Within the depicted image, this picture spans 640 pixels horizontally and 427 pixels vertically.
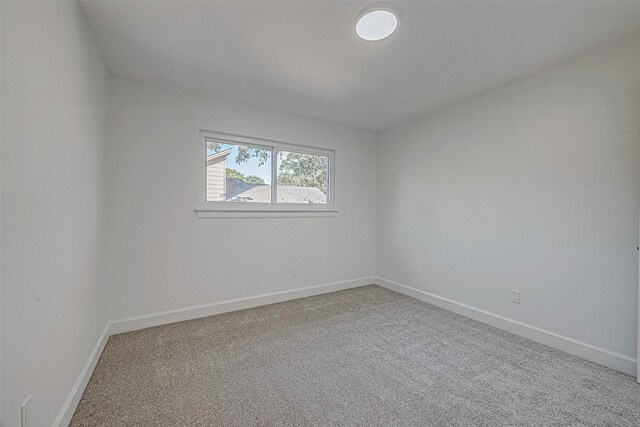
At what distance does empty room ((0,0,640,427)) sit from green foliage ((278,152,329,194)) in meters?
0.04

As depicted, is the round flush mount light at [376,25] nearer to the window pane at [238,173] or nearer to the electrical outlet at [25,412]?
the window pane at [238,173]

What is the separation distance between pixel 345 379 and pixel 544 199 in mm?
2210

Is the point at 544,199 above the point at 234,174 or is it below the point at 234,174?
below

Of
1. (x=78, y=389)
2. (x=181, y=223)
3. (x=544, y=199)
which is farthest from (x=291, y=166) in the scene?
(x=78, y=389)

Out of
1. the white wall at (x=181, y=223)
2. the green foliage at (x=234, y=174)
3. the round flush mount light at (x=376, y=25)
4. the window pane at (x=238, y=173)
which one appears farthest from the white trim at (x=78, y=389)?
the round flush mount light at (x=376, y=25)

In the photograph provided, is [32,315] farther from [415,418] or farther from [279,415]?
[415,418]

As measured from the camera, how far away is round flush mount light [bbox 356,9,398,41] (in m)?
1.70

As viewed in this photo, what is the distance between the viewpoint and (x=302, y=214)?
353 cm

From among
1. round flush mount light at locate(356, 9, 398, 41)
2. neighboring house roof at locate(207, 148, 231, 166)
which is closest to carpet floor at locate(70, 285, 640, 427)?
neighboring house roof at locate(207, 148, 231, 166)

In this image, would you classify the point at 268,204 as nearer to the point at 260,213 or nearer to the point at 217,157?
the point at 260,213

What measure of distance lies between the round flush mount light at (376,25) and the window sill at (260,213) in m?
2.05

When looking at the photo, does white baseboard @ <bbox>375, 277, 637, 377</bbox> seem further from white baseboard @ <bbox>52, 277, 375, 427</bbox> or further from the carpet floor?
white baseboard @ <bbox>52, 277, 375, 427</bbox>

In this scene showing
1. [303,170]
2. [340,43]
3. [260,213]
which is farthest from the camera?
[303,170]

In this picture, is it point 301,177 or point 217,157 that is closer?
point 217,157
